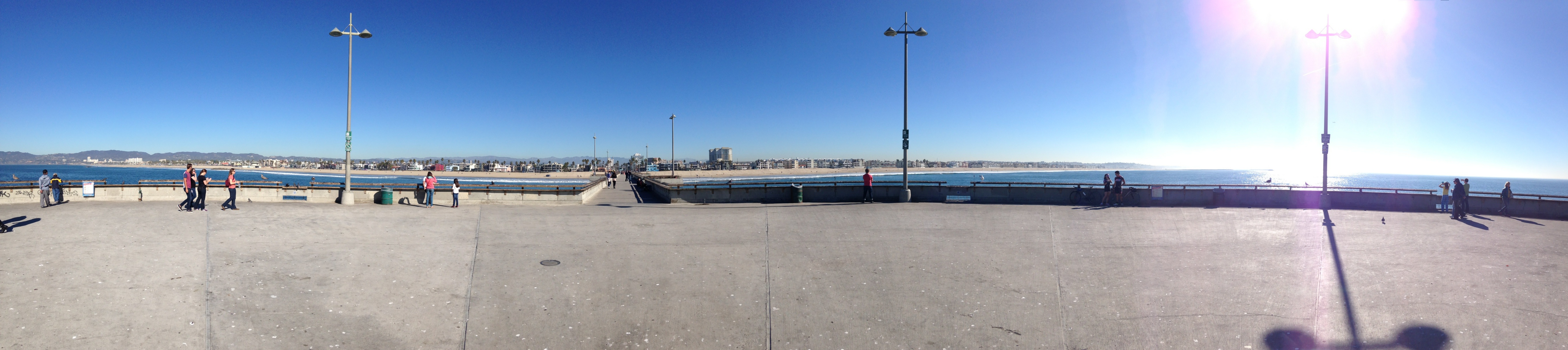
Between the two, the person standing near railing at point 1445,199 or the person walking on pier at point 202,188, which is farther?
the person standing near railing at point 1445,199

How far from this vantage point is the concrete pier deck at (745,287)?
16.1 ft

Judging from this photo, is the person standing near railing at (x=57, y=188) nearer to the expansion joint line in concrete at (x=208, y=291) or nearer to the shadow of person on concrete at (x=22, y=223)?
the shadow of person on concrete at (x=22, y=223)

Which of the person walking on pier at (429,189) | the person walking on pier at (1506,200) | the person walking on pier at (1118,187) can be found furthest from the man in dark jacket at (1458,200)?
the person walking on pier at (429,189)

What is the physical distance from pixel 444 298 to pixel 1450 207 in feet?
95.5

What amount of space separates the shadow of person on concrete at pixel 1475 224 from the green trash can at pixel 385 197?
94.4ft

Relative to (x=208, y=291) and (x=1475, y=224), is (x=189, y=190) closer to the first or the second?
(x=208, y=291)

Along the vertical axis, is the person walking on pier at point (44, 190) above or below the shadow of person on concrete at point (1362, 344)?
above

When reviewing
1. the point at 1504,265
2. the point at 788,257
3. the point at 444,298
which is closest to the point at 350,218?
the point at 444,298

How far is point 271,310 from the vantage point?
521 cm

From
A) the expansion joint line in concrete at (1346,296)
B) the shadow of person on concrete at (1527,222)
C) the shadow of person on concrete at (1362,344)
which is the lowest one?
the shadow of person on concrete at (1362,344)

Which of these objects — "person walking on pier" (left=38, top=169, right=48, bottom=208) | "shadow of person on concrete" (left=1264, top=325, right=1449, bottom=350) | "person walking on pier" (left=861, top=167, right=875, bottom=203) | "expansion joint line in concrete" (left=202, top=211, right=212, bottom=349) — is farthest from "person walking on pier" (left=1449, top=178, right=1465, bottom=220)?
"person walking on pier" (left=38, top=169, right=48, bottom=208)

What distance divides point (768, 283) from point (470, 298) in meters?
3.00

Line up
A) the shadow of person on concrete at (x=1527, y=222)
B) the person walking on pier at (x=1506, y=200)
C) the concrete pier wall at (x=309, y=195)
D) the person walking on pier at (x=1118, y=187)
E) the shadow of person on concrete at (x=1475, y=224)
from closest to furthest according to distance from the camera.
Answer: the shadow of person on concrete at (x=1475, y=224)
the shadow of person on concrete at (x=1527, y=222)
the person walking on pier at (x=1506, y=200)
the person walking on pier at (x=1118, y=187)
the concrete pier wall at (x=309, y=195)

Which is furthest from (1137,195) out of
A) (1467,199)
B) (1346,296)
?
(1346,296)
